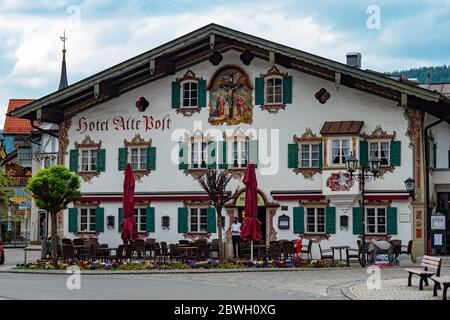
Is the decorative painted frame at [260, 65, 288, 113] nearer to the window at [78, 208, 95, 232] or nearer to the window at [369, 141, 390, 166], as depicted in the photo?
the window at [369, 141, 390, 166]

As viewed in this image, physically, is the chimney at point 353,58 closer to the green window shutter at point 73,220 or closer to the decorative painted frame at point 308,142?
the decorative painted frame at point 308,142

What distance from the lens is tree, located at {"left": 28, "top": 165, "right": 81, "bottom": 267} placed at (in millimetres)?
28484

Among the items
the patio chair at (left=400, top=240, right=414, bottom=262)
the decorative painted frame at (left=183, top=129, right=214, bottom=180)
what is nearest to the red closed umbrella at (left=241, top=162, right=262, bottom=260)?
the patio chair at (left=400, top=240, right=414, bottom=262)

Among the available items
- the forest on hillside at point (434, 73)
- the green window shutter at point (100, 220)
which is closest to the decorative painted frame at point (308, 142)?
the green window shutter at point (100, 220)

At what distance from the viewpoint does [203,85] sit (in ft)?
117

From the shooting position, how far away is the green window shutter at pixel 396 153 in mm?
32688

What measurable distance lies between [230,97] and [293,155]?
3.38 meters

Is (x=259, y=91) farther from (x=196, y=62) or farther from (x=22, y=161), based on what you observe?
(x=22, y=161)

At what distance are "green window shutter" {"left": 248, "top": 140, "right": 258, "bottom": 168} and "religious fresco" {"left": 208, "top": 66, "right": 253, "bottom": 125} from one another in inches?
31.3

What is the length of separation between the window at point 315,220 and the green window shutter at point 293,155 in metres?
1.72

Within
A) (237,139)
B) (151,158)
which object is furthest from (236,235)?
(151,158)

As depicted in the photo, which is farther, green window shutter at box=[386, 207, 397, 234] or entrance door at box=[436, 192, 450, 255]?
entrance door at box=[436, 192, 450, 255]

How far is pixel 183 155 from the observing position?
117 feet
